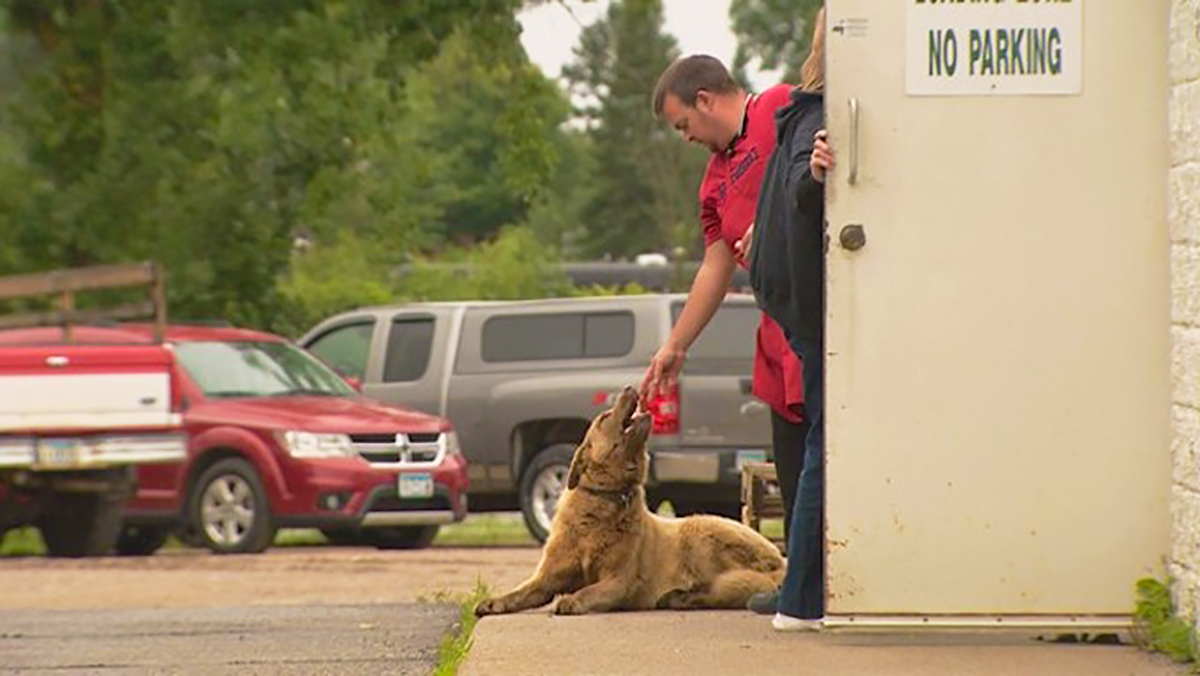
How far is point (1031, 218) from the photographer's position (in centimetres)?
869

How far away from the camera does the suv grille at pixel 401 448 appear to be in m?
20.9

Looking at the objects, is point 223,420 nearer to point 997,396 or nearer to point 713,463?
point 713,463

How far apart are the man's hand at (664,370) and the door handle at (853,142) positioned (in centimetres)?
170

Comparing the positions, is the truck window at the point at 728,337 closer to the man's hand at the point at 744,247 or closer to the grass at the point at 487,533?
the grass at the point at 487,533

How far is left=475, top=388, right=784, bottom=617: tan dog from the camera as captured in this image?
10508 millimetres

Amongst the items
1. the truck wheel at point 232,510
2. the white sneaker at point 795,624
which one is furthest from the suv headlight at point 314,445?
→ the white sneaker at point 795,624

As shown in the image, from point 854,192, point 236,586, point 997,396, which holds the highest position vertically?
Answer: point 854,192

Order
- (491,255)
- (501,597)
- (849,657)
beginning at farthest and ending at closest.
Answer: (491,255) < (501,597) < (849,657)

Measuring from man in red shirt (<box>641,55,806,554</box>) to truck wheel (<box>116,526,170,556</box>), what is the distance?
1238 centimetres

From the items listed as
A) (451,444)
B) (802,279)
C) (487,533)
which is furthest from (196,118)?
(802,279)

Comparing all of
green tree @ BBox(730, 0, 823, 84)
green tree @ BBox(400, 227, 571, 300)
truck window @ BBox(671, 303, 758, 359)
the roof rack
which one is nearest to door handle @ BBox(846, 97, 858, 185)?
the roof rack

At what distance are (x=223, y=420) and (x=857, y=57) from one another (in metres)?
12.6

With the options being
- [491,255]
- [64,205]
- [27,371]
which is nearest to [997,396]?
[27,371]

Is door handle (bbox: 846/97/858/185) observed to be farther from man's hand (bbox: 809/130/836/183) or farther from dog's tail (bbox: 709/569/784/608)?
dog's tail (bbox: 709/569/784/608)
